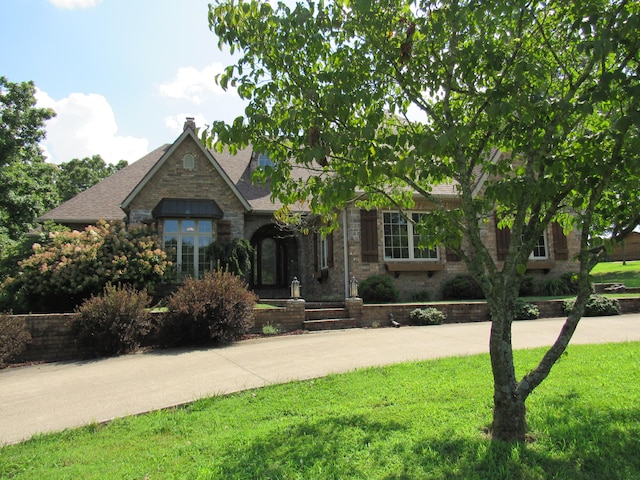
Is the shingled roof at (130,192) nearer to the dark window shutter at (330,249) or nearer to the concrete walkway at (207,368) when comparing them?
the dark window shutter at (330,249)

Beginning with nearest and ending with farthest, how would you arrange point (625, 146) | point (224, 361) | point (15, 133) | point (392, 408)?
1. point (625, 146)
2. point (392, 408)
3. point (224, 361)
4. point (15, 133)

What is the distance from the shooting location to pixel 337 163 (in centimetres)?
398

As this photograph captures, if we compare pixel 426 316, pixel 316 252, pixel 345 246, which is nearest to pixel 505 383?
pixel 426 316

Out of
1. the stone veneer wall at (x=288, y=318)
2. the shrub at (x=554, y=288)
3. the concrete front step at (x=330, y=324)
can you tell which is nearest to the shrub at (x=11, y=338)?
the stone veneer wall at (x=288, y=318)

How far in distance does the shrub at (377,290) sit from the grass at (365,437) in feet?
28.0

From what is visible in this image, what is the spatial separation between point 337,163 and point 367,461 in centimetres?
247

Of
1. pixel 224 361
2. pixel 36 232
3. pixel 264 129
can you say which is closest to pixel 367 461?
pixel 264 129

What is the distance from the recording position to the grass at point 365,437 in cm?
336

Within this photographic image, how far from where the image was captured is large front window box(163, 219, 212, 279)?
16.0 meters

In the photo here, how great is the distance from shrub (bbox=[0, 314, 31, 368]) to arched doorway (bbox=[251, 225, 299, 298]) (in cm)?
1066

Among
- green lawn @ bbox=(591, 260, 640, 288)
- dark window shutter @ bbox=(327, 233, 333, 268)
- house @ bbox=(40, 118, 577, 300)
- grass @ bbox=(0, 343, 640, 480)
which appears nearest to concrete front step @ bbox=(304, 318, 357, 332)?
house @ bbox=(40, 118, 577, 300)

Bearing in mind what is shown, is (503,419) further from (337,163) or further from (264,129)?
(264,129)

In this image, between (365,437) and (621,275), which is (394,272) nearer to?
(365,437)

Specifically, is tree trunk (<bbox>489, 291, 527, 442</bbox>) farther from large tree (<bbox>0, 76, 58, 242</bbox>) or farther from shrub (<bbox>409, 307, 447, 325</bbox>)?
large tree (<bbox>0, 76, 58, 242</bbox>)
